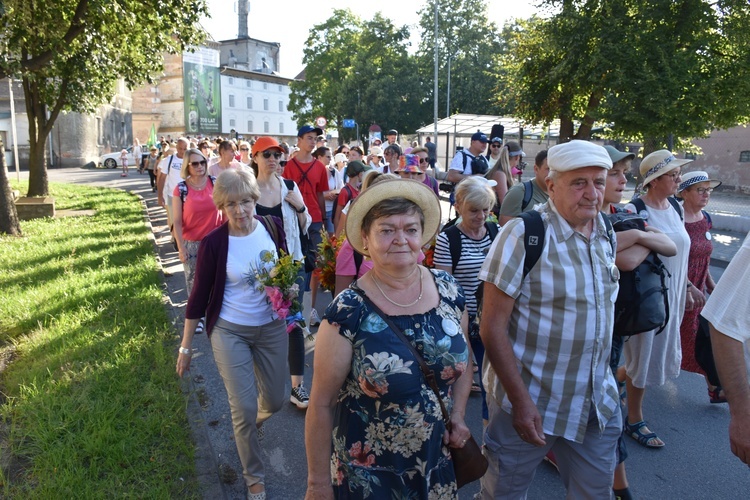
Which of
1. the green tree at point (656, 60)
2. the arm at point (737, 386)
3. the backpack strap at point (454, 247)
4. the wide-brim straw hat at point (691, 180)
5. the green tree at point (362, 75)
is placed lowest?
the arm at point (737, 386)

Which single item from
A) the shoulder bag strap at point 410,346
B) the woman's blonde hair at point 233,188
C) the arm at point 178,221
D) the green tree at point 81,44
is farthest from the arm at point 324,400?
the green tree at point 81,44

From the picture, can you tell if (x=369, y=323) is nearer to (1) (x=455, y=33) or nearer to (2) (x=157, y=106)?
(1) (x=455, y=33)

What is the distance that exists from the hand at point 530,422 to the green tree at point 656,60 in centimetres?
1254

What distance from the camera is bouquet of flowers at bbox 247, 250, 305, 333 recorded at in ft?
11.5

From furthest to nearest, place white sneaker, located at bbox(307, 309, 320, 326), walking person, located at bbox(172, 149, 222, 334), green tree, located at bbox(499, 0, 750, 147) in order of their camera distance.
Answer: green tree, located at bbox(499, 0, 750, 147) → white sneaker, located at bbox(307, 309, 320, 326) → walking person, located at bbox(172, 149, 222, 334)

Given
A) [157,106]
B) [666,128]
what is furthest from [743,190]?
[157,106]

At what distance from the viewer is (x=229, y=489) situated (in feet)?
11.7

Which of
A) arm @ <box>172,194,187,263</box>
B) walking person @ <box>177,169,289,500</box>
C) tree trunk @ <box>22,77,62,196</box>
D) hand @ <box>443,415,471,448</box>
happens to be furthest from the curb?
tree trunk @ <box>22,77,62,196</box>

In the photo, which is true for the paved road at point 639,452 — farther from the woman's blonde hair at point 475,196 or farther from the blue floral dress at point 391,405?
the woman's blonde hair at point 475,196

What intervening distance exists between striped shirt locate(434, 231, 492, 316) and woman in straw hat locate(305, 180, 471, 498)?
1.59 m

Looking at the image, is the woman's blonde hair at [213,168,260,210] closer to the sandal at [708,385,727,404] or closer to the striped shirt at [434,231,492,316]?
the striped shirt at [434,231,492,316]

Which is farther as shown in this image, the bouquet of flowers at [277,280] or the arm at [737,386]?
the bouquet of flowers at [277,280]

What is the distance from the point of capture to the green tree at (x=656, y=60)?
12.8m

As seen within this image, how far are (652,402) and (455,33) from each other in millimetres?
50926
